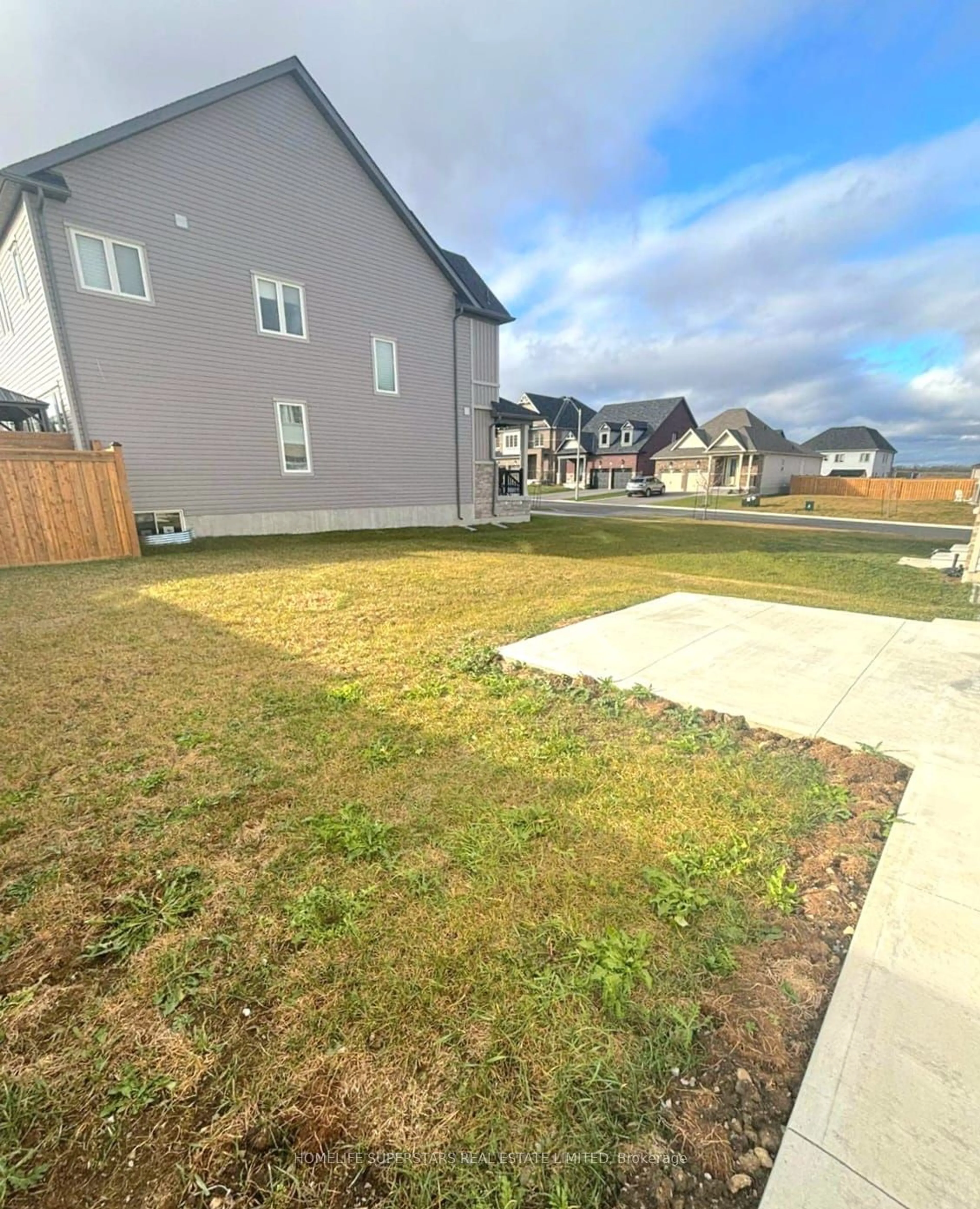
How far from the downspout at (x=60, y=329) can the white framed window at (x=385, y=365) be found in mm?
6821

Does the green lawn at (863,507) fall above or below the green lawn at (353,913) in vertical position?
below

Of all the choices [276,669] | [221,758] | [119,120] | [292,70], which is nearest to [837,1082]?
[221,758]

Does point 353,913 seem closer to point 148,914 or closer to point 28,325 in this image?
point 148,914

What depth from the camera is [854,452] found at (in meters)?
57.2

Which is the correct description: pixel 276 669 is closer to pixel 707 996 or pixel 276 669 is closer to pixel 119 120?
pixel 707 996

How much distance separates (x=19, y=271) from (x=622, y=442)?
150 ft

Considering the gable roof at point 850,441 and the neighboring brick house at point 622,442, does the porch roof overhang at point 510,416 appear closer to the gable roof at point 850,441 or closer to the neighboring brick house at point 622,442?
the neighboring brick house at point 622,442

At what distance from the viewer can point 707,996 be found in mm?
1677

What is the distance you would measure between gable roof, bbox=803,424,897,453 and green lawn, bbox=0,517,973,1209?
68.4 m

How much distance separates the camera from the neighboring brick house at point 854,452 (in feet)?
186

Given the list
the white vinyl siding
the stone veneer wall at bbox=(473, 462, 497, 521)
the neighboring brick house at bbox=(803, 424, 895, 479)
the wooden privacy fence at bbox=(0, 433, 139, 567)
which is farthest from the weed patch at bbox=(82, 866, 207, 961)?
the neighboring brick house at bbox=(803, 424, 895, 479)

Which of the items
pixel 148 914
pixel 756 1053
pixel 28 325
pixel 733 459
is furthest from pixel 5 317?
pixel 733 459

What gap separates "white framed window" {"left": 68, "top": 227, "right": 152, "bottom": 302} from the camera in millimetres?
9828

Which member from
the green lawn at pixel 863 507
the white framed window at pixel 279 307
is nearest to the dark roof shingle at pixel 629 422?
the green lawn at pixel 863 507
